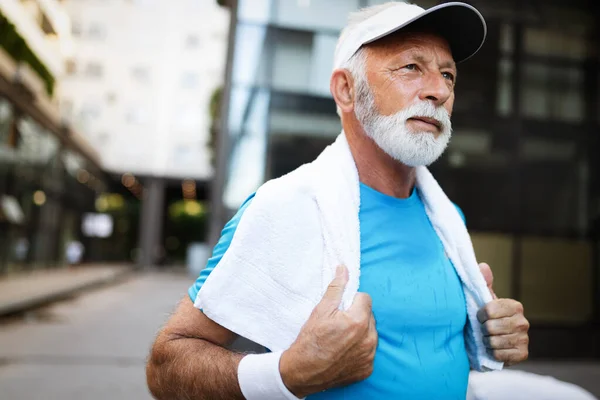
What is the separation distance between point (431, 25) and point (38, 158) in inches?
1060

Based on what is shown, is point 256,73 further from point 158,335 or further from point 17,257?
point 17,257

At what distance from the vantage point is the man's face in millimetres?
1547

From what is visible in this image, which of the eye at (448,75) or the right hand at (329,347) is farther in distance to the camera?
the eye at (448,75)

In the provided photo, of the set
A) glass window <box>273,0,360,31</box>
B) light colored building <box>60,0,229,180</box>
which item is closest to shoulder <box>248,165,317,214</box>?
glass window <box>273,0,360,31</box>

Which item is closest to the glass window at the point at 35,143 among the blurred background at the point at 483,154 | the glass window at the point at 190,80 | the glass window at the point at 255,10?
the blurred background at the point at 483,154

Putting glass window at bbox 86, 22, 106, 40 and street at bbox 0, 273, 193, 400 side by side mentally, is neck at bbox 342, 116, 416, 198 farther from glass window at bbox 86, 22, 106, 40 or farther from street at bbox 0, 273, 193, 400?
glass window at bbox 86, 22, 106, 40

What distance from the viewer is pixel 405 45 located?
5.14ft

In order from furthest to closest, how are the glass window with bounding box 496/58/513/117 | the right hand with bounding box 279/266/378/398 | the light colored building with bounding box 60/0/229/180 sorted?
the light colored building with bounding box 60/0/229/180 → the glass window with bounding box 496/58/513/117 → the right hand with bounding box 279/266/378/398

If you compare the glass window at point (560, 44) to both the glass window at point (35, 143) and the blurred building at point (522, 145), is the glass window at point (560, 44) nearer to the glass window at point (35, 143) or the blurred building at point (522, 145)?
the blurred building at point (522, 145)

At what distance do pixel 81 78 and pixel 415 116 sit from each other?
1662 inches

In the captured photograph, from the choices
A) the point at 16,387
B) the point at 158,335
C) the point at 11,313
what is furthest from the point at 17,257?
the point at 158,335

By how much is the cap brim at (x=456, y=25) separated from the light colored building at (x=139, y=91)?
1515 inches

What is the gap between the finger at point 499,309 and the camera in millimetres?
1532

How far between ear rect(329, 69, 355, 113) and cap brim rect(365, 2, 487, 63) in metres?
0.15
